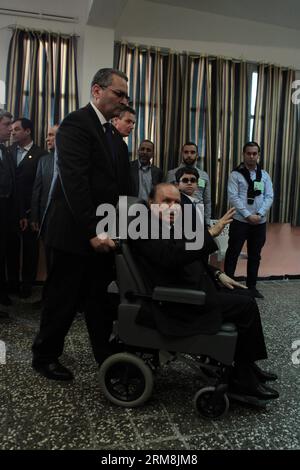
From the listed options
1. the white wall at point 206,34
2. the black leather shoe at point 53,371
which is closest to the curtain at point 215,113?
the white wall at point 206,34

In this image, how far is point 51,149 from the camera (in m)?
3.36

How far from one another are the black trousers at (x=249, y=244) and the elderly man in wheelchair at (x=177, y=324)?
83.8 inches

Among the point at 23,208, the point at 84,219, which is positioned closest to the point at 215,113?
the point at 23,208

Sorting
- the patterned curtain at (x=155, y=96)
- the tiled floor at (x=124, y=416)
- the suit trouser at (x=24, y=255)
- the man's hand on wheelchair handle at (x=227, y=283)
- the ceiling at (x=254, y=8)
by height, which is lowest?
the tiled floor at (x=124, y=416)

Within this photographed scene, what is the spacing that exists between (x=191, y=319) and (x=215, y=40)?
3.71 meters

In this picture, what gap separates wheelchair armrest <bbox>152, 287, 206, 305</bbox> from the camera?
5.18 ft

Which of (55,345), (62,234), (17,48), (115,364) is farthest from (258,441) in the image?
(17,48)

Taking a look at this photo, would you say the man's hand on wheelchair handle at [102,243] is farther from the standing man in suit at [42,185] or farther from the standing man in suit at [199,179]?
the standing man in suit at [199,179]

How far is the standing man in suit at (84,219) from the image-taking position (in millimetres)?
1756

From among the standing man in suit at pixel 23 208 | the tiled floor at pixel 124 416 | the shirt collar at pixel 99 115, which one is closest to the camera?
the tiled floor at pixel 124 416

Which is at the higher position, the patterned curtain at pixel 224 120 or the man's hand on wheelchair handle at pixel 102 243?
the patterned curtain at pixel 224 120

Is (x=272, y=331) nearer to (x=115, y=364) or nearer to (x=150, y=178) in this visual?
(x=115, y=364)

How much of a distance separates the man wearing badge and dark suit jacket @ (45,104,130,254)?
215 centimetres

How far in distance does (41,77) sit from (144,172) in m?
1.40
